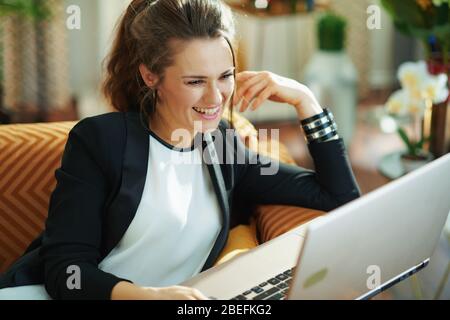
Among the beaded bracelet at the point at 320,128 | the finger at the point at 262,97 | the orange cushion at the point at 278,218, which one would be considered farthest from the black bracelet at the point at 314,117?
the orange cushion at the point at 278,218

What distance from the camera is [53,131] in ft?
5.08

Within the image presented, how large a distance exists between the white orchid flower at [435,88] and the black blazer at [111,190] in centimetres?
60

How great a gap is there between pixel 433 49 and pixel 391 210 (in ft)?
4.19

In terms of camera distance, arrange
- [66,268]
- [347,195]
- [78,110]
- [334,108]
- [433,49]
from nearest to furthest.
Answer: [66,268] < [347,195] < [433,49] < [334,108] < [78,110]

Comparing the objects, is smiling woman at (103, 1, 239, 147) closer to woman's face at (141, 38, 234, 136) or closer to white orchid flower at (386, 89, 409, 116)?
woman's face at (141, 38, 234, 136)

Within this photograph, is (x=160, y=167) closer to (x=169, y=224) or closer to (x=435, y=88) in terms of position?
(x=169, y=224)

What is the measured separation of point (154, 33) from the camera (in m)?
1.25

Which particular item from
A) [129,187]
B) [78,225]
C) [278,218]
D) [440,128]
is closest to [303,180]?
[278,218]

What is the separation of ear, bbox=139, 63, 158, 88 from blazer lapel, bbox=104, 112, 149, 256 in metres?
0.09

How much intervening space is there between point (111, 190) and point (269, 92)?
0.42 metres

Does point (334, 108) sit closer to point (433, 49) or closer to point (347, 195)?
point (433, 49)

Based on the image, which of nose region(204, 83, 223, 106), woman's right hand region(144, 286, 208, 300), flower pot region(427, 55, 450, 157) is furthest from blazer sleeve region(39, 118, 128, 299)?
flower pot region(427, 55, 450, 157)

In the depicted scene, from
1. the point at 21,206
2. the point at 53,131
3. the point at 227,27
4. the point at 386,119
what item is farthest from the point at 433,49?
the point at 21,206

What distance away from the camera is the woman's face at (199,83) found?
47.9 inches
